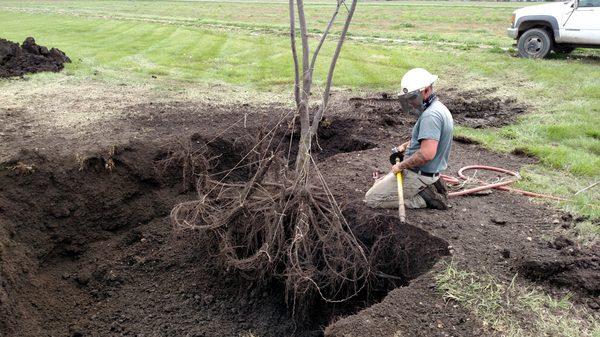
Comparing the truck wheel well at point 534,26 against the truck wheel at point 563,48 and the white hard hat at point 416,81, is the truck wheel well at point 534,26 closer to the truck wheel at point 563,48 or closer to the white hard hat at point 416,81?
the truck wheel at point 563,48

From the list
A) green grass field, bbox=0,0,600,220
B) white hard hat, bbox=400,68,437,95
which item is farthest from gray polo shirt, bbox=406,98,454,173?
green grass field, bbox=0,0,600,220

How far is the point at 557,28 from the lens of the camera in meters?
12.6

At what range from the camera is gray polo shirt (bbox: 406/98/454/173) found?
4.80 metres

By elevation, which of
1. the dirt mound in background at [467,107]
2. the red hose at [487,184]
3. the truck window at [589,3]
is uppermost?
the truck window at [589,3]

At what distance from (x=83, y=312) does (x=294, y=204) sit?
2.53 metres

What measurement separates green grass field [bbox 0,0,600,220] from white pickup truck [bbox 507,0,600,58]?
1.65 ft

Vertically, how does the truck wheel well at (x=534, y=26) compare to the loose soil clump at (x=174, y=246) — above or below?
above

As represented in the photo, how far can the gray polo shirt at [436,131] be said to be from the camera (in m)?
4.80

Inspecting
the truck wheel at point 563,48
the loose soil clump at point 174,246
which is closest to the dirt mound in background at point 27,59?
the loose soil clump at point 174,246

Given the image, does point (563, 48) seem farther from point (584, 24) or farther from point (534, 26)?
point (584, 24)

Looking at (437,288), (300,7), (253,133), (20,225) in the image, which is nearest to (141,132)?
(253,133)

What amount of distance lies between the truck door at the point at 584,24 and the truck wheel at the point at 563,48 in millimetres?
645

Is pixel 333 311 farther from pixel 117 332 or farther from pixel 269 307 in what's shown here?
pixel 117 332

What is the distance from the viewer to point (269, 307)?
5062 mm
